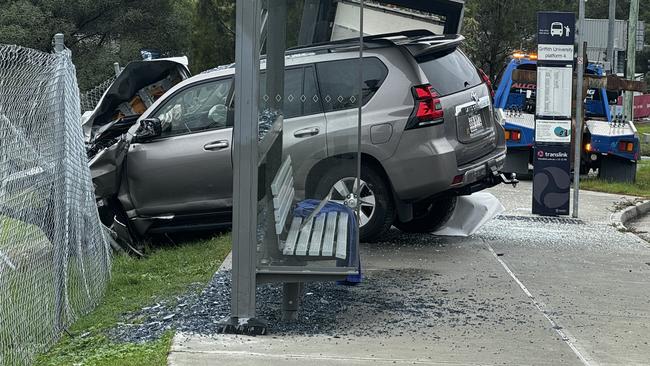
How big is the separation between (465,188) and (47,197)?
166 inches

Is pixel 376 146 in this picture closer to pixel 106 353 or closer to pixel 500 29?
pixel 106 353

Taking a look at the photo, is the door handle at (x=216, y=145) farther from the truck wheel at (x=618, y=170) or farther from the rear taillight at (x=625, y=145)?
the truck wheel at (x=618, y=170)

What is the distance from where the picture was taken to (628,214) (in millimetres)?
14219

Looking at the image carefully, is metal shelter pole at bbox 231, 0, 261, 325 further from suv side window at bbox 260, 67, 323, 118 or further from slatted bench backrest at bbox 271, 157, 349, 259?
suv side window at bbox 260, 67, 323, 118

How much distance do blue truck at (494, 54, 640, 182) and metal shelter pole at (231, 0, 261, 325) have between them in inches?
458

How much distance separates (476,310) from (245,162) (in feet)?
6.94

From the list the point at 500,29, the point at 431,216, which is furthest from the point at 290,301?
the point at 500,29

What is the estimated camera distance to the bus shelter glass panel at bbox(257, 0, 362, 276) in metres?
6.75

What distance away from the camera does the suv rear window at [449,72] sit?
957 centimetres

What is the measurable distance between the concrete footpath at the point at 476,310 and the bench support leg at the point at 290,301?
149 millimetres

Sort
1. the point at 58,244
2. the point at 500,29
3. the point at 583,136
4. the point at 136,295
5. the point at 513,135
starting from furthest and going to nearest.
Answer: the point at 500,29 → the point at 583,136 → the point at 513,135 → the point at 136,295 → the point at 58,244

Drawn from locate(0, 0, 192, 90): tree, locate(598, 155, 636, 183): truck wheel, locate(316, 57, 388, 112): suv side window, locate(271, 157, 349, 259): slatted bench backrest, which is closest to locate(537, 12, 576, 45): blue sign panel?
locate(316, 57, 388, 112): suv side window

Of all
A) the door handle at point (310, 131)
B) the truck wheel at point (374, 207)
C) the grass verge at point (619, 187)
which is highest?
the door handle at point (310, 131)

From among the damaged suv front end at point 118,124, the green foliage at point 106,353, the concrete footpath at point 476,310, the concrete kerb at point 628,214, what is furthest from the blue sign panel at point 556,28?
the green foliage at point 106,353
